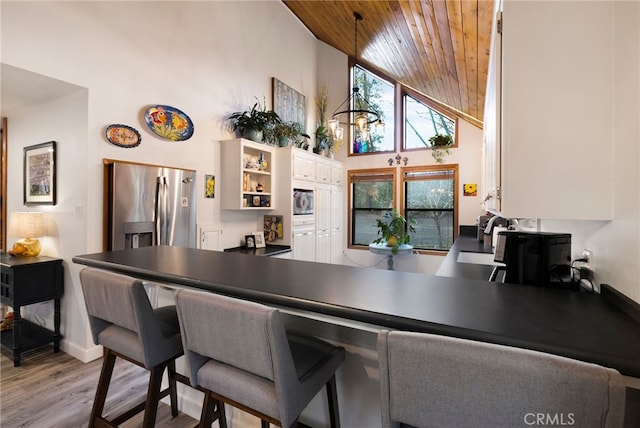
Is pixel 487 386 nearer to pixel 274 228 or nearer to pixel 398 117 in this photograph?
pixel 274 228

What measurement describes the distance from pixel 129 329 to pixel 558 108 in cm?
196

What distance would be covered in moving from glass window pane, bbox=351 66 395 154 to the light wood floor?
5054 mm

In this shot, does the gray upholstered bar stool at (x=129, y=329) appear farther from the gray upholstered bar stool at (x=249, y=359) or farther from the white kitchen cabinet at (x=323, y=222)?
the white kitchen cabinet at (x=323, y=222)

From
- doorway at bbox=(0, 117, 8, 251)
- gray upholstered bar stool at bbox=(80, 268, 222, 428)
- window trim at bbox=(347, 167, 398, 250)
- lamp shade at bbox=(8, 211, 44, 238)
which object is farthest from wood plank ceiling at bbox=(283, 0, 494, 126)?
doorway at bbox=(0, 117, 8, 251)

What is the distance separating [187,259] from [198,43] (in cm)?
313

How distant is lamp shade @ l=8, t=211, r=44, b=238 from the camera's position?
2842 millimetres

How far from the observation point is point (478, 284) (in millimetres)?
1241

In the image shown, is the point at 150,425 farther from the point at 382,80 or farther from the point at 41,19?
the point at 382,80

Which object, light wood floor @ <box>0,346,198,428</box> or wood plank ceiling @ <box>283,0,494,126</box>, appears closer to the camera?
light wood floor @ <box>0,346,198,428</box>

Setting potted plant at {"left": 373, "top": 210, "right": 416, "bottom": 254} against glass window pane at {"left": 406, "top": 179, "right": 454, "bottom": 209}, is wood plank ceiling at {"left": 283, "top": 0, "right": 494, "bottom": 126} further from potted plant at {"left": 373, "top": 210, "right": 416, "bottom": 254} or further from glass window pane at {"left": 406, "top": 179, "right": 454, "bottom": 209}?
potted plant at {"left": 373, "top": 210, "right": 416, "bottom": 254}

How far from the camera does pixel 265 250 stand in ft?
14.1

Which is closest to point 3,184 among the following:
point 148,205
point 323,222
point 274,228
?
point 148,205

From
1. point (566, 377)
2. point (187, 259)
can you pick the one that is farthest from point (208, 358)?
point (566, 377)

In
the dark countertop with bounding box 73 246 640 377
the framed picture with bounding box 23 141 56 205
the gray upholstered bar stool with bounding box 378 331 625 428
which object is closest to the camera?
the gray upholstered bar stool with bounding box 378 331 625 428
